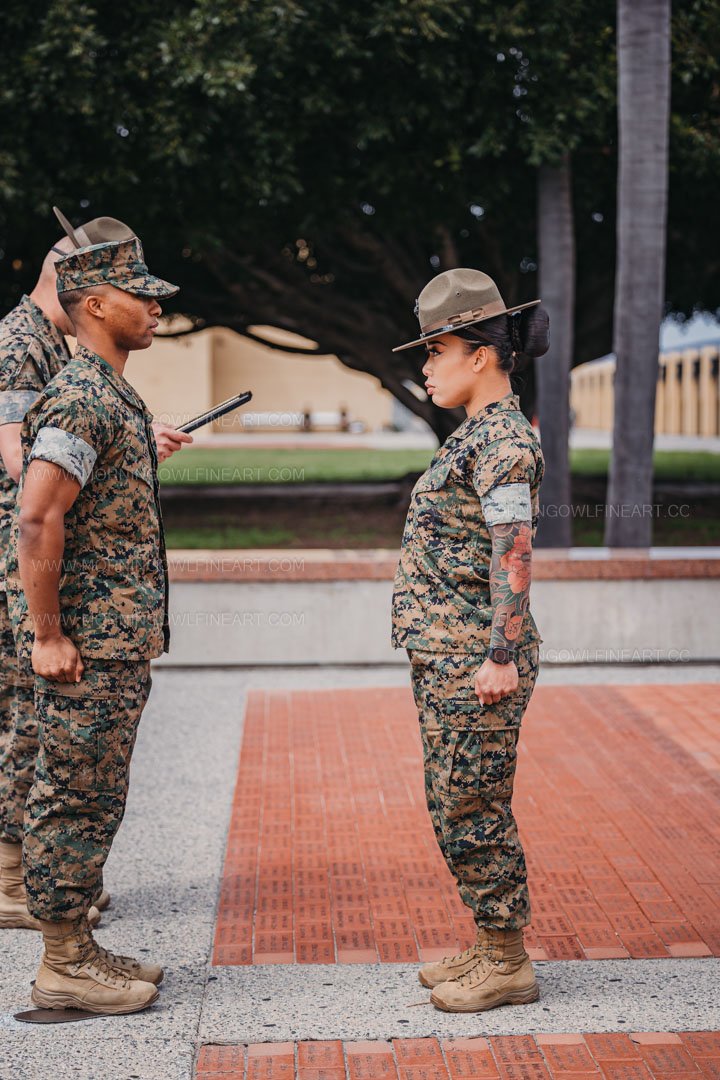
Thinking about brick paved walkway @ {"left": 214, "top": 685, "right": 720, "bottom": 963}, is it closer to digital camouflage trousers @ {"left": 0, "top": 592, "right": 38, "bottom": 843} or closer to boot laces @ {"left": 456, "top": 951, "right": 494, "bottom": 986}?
boot laces @ {"left": 456, "top": 951, "right": 494, "bottom": 986}

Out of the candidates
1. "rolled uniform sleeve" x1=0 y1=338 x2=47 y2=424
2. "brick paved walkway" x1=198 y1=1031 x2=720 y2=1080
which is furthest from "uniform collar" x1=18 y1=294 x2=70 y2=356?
"brick paved walkway" x1=198 y1=1031 x2=720 y2=1080

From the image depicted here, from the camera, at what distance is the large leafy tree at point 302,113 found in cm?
928

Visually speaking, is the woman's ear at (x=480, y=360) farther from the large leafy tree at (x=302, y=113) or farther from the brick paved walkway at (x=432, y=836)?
the large leafy tree at (x=302, y=113)

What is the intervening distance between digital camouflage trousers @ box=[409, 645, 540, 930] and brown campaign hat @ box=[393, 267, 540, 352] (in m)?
0.89

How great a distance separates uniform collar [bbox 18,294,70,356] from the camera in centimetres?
415

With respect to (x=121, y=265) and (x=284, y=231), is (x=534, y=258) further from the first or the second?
(x=121, y=265)

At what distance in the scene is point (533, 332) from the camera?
3.35 metres

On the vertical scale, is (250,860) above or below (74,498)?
below

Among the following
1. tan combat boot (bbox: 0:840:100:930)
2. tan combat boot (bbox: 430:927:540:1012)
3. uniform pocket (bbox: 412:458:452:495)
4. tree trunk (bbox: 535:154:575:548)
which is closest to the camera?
uniform pocket (bbox: 412:458:452:495)

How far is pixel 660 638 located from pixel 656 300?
2510mm

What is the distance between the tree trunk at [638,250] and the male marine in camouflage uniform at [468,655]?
5.73 metres

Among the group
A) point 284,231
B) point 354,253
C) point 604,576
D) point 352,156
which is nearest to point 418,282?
point 354,253

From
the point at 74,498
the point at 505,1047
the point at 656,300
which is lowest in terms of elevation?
the point at 505,1047

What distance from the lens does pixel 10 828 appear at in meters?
4.15
